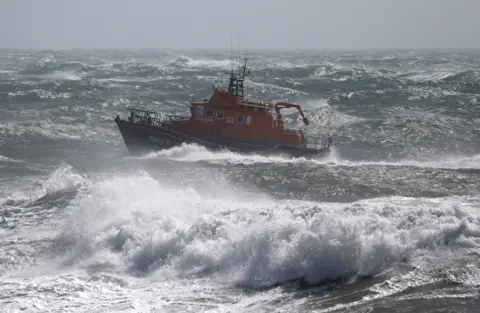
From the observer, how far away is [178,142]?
22797mm

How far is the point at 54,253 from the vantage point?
11.5 metres

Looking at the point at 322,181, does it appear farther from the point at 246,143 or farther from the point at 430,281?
the point at 430,281

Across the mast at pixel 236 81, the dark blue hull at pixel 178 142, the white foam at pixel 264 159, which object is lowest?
the white foam at pixel 264 159

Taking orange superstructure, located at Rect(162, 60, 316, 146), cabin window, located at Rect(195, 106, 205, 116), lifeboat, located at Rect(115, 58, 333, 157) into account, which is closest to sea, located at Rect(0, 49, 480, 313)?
lifeboat, located at Rect(115, 58, 333, 157)

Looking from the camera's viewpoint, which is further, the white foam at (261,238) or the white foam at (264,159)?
the white foam at (264,159)

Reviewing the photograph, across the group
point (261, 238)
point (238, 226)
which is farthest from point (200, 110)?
point (261, 238)

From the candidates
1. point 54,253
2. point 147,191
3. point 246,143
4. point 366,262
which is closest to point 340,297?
point 366,262

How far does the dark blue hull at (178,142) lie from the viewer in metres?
22.4

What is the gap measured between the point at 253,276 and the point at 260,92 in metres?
36.5

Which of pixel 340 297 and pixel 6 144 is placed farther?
pixel 6 144

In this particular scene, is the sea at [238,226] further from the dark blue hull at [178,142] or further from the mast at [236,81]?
the mast at [236,81]

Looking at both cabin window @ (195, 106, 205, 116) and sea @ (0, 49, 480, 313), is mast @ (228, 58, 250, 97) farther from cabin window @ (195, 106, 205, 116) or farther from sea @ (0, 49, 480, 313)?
sea @ (0, 49, 480, 313)

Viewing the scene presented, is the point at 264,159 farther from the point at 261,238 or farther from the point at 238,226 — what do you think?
the point at 261,238

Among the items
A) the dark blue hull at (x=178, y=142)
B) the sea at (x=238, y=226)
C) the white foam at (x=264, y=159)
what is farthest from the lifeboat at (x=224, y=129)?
the sea at (x=238, y=226)
